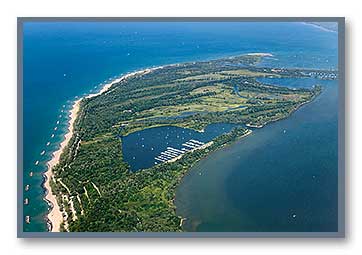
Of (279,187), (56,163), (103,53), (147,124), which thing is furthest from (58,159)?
(279,187)

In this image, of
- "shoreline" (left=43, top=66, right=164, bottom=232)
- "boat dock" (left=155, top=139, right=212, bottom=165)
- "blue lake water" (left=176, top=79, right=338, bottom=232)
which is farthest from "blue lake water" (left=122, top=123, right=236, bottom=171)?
"shoreline" (left=43, top=66, right=164, bottom=232)

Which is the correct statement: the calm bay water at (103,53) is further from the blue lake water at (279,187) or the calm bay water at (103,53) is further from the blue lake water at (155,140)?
the blue lake water at (155,140)

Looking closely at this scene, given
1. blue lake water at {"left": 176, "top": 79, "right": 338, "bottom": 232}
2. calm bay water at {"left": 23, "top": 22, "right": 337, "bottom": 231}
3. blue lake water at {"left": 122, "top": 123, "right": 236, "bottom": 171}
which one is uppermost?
calm bay water at {"left": 23, "top": 22, "right": 337, "bottom": 231}

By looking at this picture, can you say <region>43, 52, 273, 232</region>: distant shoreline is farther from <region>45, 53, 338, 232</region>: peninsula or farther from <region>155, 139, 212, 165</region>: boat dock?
<region>155, 139, 212, 165</region>: boat dock

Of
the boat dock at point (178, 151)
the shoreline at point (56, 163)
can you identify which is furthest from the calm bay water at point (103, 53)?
the boat dock at point (178, 151)

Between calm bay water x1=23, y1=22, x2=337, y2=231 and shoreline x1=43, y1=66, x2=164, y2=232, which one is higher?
calm bay water x1=23, y1=22, x2=337, y2=231
